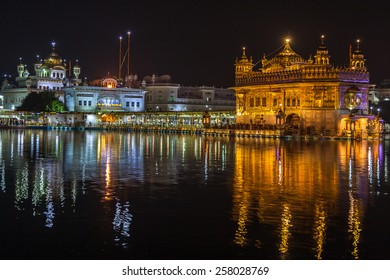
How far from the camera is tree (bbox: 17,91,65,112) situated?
3942 inches

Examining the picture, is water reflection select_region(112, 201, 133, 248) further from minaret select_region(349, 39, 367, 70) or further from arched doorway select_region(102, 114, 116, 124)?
arched doorway select_region(102, 114, 116, 124)

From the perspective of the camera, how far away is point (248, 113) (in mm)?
65250

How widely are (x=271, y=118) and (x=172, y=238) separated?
50994 mm

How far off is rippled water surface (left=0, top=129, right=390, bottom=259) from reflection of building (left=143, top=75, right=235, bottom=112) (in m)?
81.9

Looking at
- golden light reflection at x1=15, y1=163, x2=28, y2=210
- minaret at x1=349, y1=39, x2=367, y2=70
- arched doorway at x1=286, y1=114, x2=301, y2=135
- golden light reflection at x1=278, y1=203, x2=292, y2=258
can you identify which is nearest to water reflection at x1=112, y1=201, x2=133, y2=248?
golden light reflection at x1=15, y1=163, x2=28, y2=210

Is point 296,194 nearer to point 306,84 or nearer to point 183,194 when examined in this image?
point 183,194

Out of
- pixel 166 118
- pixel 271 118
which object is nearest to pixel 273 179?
pixel 271 118

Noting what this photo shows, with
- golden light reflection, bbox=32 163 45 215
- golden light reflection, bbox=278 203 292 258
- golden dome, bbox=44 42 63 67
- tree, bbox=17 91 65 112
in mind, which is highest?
golden dome, bbox=44 42 63 67

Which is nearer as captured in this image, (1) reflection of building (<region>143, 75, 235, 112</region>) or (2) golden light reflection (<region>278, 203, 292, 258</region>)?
(2) golden light reflection (<region>278, 203, 292, 258</region>)

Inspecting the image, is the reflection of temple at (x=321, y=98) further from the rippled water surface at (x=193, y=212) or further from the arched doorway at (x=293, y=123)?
the rippled water surface at (x=193, y=212)

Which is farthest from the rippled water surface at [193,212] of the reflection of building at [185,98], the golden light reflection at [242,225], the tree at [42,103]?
the reflection of building at [185,98]

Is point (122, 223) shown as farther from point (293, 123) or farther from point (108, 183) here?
point (293, 123)

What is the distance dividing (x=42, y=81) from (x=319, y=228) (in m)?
108

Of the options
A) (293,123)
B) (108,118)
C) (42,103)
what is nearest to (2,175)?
(293,123)
